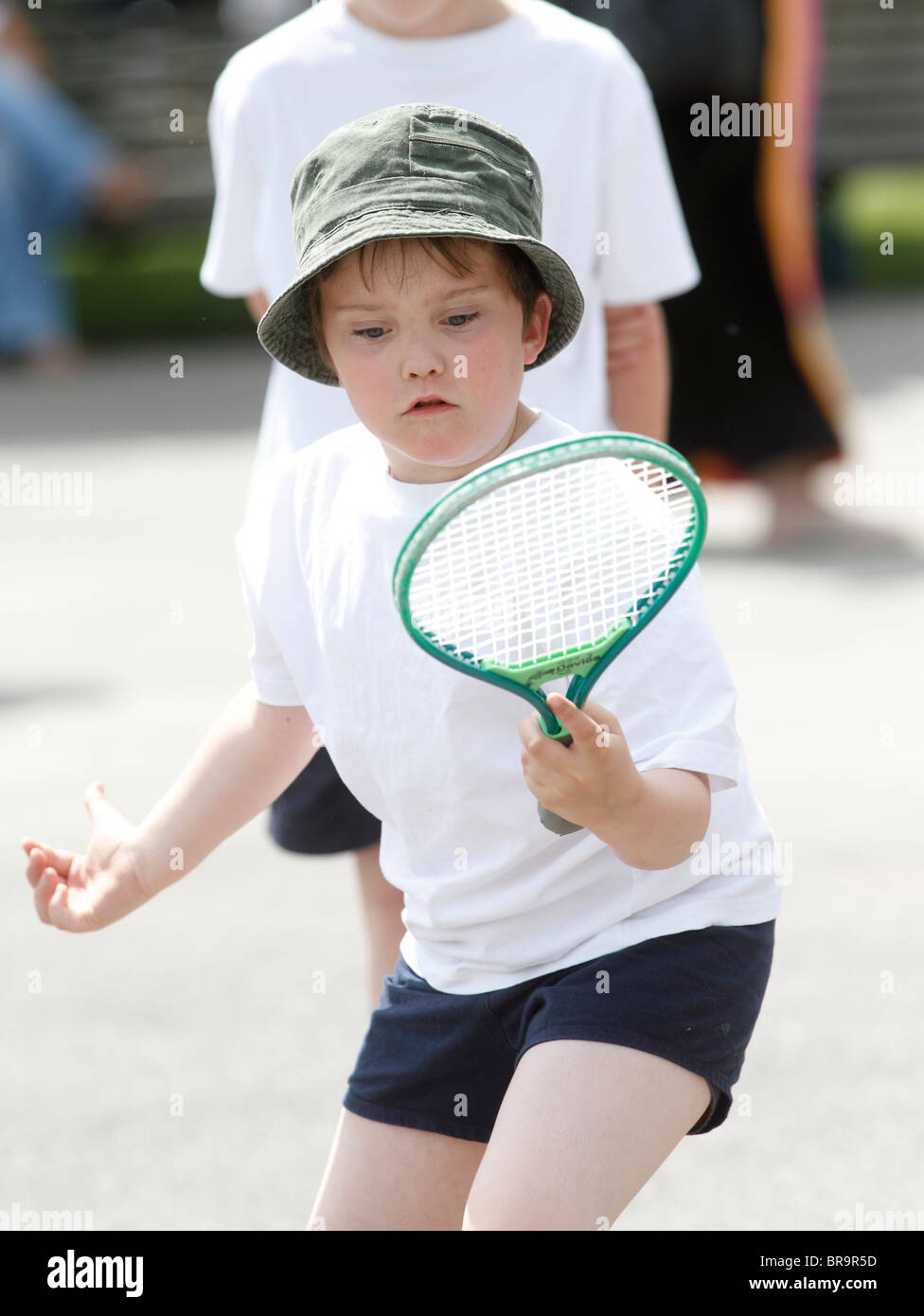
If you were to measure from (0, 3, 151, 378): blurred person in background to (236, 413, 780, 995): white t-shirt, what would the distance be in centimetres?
1067

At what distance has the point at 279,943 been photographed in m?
3.99

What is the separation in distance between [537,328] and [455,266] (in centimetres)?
17

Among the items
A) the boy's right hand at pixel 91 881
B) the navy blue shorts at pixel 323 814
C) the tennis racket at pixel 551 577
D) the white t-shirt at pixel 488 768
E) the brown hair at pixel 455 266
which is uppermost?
the brown hair at pixel 455 266

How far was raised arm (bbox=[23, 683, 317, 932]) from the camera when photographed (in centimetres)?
227

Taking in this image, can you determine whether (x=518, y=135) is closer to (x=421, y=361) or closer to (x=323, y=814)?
(x=421, y=361)

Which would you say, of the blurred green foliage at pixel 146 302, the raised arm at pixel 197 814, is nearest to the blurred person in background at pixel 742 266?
the raised arm at pixel 197 814

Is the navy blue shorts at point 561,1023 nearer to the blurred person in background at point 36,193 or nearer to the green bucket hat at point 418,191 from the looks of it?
the green bucket hat at point 418,191

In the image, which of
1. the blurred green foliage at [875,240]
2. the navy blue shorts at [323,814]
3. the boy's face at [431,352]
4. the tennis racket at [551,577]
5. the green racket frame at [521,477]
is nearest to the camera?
the green racket frame at [521,477]

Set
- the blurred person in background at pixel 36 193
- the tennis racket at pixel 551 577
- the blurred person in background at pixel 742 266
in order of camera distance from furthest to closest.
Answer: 1. the blurred person in background at pixel 36 193
2. the blurred person in background at pixel 742 266
3. the tennis racket at pixel 551 577

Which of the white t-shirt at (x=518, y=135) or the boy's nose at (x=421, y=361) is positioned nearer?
the boy's nose at (x=421, y=361)

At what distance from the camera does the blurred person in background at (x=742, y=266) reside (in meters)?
7.15

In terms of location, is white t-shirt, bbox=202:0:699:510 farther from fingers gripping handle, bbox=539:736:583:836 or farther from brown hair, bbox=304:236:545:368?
fingers gripping handle, bbox=539:736:583:836

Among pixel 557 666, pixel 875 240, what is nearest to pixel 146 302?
pixel 875 240
